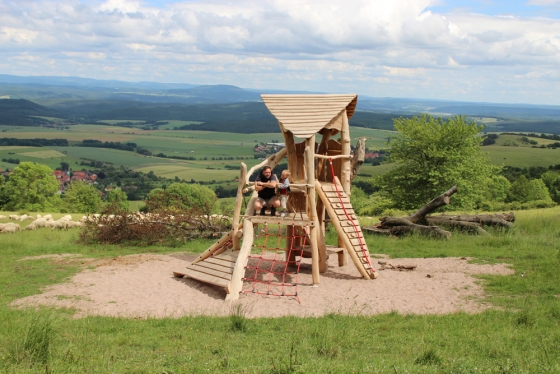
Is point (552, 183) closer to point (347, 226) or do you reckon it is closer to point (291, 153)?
point (291, 153)

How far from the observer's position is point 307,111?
14734mm

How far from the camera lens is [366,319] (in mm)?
10117

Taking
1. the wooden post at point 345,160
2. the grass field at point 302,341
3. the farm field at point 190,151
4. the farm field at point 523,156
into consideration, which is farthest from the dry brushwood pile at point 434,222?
the farm field at point 523,156

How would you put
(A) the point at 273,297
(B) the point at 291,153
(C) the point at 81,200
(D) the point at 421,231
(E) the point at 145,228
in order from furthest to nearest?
(C) the point at 81,200 < (D) the point at 421,231 < (E) the point at 145,228 < (B) the point at 291,153 < (A) the point at 273,297

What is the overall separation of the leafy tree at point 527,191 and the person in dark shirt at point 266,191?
35363 mm

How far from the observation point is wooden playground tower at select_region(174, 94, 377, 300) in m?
13.4

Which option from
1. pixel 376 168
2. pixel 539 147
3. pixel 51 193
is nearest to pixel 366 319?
pixel 51 193

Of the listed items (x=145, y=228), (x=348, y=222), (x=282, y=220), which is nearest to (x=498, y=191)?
(x=145, y=228)

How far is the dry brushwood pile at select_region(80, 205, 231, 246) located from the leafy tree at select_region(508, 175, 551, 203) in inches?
1258

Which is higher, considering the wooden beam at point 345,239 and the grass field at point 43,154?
the wooden beam at point 345,239

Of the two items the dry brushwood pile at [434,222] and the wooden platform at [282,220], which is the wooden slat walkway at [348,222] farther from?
the dry brushwood pile at [434,222]

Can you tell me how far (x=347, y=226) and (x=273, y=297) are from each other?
3.18 m

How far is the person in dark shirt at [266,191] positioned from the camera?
1388 centimetres

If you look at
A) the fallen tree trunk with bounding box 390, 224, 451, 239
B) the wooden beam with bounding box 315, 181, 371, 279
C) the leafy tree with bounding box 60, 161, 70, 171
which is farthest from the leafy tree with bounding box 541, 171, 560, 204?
the leafy tree with bounding box 60, 161, 70, 171
